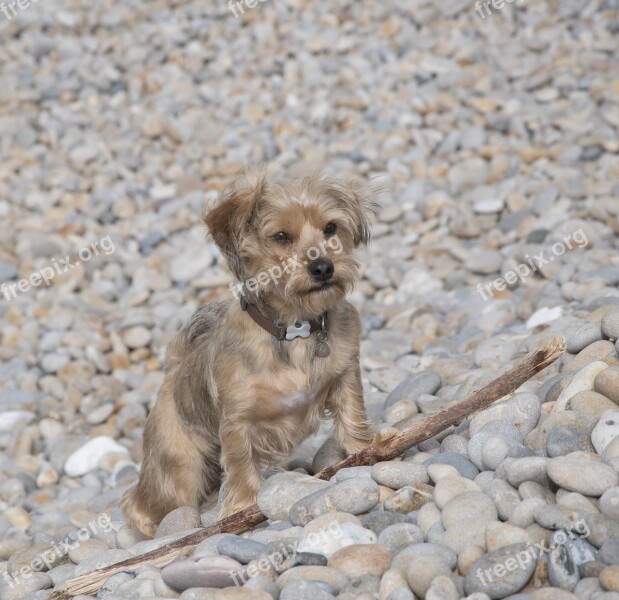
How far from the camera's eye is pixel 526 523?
375cm

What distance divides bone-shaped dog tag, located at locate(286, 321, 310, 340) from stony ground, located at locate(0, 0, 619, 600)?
0.78 m

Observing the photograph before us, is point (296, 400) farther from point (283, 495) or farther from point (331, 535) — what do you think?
point (331, 535)

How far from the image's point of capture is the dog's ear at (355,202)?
5.28 metres

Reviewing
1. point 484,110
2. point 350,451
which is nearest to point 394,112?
point 484,110

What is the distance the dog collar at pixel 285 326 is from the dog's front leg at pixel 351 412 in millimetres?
347

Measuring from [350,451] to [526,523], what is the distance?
1.70 m

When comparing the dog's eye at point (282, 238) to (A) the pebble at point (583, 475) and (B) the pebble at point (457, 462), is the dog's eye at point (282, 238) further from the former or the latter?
(A) the pebble at point (583, 475)

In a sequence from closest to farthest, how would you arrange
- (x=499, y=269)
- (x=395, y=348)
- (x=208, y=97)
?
(x=395, y=348), (x=499, y=269), (x=208, y=97)

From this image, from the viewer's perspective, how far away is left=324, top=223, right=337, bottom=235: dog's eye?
16.9ft

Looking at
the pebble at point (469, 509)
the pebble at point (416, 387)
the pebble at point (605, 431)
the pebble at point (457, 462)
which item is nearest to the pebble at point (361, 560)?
the pebble at point (469, 509)

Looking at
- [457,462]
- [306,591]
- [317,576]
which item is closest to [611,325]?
[457,462]

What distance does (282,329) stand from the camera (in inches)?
199

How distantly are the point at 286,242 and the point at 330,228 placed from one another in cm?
29

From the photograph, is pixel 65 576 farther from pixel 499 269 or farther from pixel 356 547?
pixel 499 269
